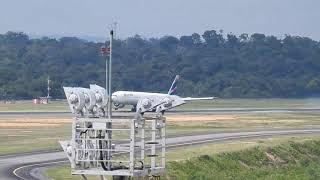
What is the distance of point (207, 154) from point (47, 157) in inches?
452

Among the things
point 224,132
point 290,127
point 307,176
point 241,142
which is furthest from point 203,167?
point 290,127

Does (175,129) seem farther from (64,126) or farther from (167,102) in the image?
(167,102)

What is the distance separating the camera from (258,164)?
78.2m

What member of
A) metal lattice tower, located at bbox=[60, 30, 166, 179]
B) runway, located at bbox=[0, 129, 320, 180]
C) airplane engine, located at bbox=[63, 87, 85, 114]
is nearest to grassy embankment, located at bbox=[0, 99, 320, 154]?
runway, located at bbox=[0, 129, 320, 180]

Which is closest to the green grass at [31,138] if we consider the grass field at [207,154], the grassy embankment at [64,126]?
the grassy embankment at [64,126]

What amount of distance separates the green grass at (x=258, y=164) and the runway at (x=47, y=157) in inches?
281

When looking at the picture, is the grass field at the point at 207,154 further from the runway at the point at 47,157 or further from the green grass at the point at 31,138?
the green grass at the point at 31,138

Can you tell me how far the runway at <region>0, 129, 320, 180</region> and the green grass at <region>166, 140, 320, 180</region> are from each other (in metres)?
7.14

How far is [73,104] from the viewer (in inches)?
1443

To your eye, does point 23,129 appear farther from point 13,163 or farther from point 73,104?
point 73,104

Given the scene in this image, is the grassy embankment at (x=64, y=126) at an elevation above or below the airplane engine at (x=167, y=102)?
below

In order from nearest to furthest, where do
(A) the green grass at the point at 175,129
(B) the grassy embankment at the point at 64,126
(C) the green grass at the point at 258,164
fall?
1. (C) the green grass at the point at 258,164
2. (A) the green grass at the point at 175,129
3. (B) the grassy embankment at the point at 64,126

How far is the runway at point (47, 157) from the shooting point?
61062mm

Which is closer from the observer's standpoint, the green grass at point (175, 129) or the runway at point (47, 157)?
the runway at point (47, 157)
